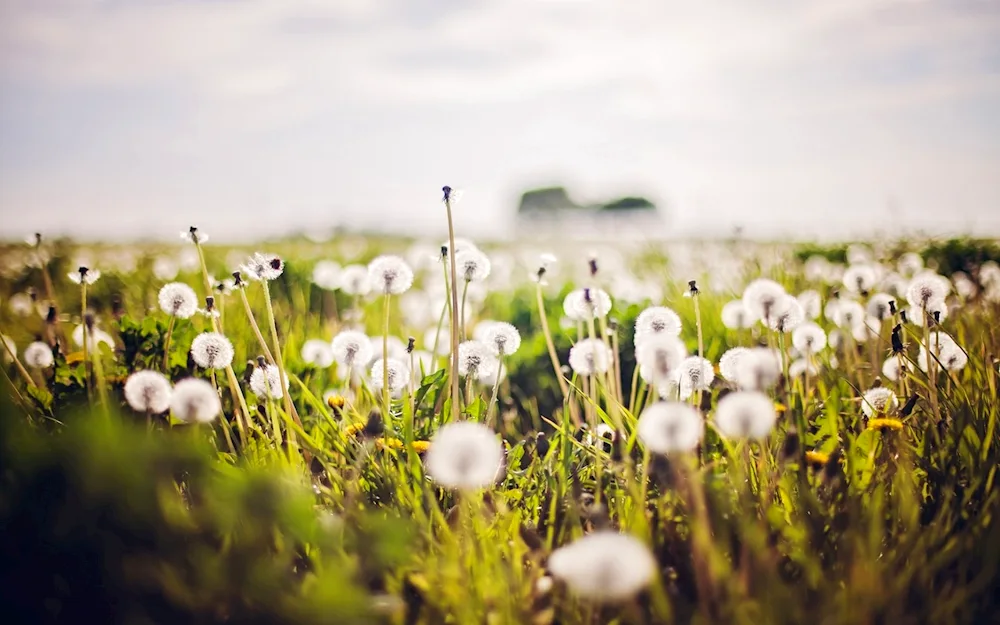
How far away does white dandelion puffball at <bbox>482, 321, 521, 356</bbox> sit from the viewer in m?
2.05

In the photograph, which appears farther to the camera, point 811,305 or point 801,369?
point 811,305

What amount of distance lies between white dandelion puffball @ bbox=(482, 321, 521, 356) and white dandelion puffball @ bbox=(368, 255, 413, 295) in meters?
0.30

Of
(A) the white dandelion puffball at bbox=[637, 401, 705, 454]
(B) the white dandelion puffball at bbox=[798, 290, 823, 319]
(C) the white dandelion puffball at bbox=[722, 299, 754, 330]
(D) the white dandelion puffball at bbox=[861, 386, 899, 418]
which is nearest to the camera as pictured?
(A) the white dandelion puffball at bbox=[637, 401, 705, 454]

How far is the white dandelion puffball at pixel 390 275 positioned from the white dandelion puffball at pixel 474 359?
28 cm

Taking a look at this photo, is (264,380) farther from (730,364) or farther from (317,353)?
(730,364)

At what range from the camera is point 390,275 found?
2.06 metres

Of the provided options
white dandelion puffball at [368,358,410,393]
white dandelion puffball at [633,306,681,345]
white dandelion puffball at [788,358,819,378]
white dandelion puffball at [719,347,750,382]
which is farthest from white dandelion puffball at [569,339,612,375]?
white dandelion puffball at [788,358,819,378]

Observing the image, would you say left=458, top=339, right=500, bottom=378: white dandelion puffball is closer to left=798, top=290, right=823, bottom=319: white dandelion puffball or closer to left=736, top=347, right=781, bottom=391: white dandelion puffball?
left=736, top=347, right=781, bottom=391: white dandelion puffball

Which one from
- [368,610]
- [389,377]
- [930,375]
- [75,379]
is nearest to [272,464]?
[389,377]

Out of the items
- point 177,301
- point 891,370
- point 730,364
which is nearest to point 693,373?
point 730,364

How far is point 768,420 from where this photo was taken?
1.29m

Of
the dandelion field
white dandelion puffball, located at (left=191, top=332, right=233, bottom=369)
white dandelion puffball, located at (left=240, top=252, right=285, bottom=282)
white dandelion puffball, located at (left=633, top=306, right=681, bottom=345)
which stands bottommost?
the dandelion field

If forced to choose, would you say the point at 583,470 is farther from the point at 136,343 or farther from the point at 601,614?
the point at 136,343

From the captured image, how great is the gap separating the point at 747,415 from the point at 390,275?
3.88ft
